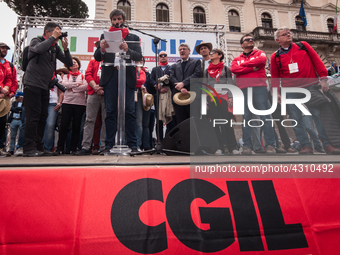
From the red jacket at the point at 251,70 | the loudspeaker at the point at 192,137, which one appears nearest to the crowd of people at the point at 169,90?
the red jacket at the point at 251,70

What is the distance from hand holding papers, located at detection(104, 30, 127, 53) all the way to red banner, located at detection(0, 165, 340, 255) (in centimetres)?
152

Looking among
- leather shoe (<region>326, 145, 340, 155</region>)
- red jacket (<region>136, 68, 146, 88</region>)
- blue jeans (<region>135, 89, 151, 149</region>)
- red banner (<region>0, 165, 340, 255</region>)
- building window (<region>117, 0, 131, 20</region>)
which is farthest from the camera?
building window (<region>117, 0, 131, 20</region>)

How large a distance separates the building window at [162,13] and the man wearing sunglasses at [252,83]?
1324 centimetres

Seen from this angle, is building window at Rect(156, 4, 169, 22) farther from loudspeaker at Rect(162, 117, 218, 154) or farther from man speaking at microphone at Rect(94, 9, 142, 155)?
loudspeaker at Rect(162, 117, 218, 154)

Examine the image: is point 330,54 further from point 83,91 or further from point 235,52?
point 83,91

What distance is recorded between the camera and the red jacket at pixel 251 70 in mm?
2736

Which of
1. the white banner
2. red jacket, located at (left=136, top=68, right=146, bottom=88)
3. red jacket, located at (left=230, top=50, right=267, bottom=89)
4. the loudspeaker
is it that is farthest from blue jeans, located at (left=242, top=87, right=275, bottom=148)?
the white banner

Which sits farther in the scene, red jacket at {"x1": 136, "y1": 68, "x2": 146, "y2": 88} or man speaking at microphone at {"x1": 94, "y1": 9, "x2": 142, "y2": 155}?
red jacket at {"x1": 136, "y1": 68, "x2": 146, "y2": 88}

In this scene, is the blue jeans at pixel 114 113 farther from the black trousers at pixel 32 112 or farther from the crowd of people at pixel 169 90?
the black trousers at pixel 32 112

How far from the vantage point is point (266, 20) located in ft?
53.2

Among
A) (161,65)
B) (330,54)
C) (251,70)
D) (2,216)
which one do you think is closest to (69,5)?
(161,65)

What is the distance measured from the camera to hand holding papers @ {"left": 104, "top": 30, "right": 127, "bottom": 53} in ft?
6.95

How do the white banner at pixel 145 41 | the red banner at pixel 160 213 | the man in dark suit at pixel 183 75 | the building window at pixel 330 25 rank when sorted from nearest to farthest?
1. the red banner at pixel 160 213
2. the man in dark suit at pixel 183 75
3. the white banner at pixel 145 41
4. the building window at pixel 330 25

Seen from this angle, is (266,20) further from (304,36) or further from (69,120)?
(69,120)
